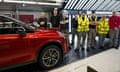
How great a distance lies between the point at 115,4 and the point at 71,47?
7.75 meters

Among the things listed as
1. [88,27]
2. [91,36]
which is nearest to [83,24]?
[88,27]

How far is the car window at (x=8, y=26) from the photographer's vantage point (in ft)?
11.1

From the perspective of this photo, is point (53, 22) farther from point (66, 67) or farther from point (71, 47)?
point (66, 67)

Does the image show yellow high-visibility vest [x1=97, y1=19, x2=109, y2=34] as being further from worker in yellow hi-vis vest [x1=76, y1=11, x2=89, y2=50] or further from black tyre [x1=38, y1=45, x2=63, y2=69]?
black tyre [x1=38, y1=45, x2=63, y2=69]

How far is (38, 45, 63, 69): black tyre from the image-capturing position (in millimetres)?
3869

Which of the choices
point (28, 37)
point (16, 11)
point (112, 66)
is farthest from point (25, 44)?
point (16, 11)

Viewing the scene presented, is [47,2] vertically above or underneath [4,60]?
above

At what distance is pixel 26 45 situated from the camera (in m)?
3.52

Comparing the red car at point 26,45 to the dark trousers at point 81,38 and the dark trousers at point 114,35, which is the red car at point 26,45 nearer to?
the dark trousers at point 81,38

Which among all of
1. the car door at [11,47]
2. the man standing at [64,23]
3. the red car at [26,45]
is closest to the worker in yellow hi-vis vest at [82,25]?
the man standing at [64,23]

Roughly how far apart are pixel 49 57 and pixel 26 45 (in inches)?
28.7

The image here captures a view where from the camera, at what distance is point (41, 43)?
3773 mm

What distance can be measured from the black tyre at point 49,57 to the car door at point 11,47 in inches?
15.6

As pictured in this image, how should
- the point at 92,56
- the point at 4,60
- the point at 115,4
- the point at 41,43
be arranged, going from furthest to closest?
the point at 115,4
the point at 92,56
the point at 41,43
the point at 4,60
